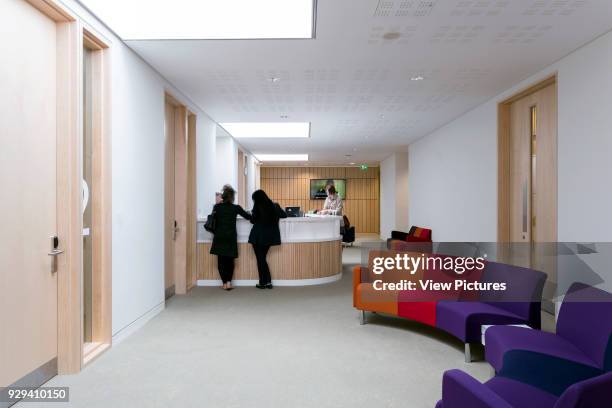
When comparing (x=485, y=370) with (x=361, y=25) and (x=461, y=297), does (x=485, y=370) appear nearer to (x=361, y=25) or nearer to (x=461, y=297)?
(x=461, y=297)

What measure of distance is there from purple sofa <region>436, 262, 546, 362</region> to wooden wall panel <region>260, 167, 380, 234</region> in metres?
15.7

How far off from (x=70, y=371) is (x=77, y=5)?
10.8ft

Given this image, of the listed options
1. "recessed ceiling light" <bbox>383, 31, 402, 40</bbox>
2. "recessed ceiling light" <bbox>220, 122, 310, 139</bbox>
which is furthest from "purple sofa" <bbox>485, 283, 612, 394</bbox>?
"recessed ceiling light" <bbox>220, 122, 310, 139</bbox>

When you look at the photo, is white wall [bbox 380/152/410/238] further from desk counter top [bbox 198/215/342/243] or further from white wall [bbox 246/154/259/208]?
desk counter top [bbox 198/215/342/243]

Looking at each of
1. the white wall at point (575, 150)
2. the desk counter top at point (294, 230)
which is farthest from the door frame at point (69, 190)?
the white wall at point (575, 150)

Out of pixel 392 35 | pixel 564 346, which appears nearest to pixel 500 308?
pixel 564 346

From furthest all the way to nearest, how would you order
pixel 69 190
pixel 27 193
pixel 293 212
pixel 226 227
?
1. pixel 293 212
2. pixel 226 227
3. pixel 69 190
4. pixel 27 193

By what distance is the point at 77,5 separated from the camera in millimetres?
3703

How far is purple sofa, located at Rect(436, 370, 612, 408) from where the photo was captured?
150 centimetres

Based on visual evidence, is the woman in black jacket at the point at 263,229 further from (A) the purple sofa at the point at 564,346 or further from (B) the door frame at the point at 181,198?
(A) the purple sofa at the point at 564,346

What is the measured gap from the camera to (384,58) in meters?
5.16

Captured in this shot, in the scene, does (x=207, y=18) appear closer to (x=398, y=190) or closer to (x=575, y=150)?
(x=575, y=150)

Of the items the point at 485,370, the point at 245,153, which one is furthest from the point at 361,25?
the point at 245,153

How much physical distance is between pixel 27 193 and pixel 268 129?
293 inches
